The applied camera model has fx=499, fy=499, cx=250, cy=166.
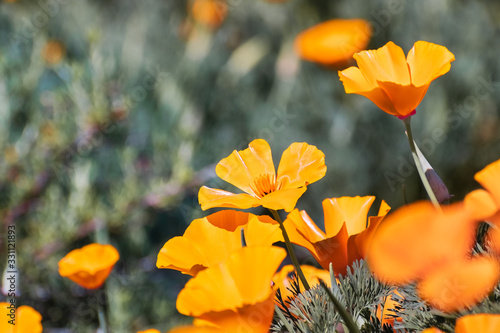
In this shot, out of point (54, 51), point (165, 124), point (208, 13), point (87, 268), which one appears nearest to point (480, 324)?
point (87, 268)

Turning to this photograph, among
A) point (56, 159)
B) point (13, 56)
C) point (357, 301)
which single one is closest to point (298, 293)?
point (357, 301)

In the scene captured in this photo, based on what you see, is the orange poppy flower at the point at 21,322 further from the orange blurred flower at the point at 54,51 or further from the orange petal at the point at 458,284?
the orange blurred flower at the point at 54,51

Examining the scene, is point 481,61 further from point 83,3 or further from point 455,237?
point 455,237

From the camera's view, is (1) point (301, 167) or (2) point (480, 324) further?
(1) point (301, 167)

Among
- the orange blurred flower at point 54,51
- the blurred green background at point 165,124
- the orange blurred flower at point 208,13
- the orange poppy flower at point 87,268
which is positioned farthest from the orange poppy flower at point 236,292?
the orange blurred flower at point 208,13

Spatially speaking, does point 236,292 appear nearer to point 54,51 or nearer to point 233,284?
point 233,284

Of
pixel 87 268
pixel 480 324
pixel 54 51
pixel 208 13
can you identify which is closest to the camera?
pixel 480 324
